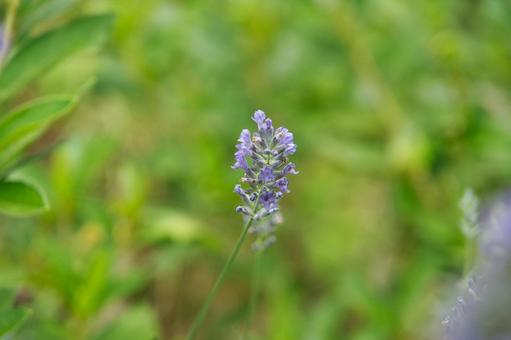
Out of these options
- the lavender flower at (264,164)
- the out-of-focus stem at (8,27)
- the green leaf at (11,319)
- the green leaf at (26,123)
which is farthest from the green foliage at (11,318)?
the out-of-focus stem at (8,27)

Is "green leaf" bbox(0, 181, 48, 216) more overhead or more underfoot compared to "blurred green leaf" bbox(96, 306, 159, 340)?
more underfoot

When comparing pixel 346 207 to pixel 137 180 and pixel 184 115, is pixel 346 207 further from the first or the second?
pixel 137 180

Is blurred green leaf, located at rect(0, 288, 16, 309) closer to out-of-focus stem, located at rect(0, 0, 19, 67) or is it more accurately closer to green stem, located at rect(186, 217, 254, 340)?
green stem, located at rect(186, 217, 254, 340)

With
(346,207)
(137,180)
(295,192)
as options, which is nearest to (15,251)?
(137,180)

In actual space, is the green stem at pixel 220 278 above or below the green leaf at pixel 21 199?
below

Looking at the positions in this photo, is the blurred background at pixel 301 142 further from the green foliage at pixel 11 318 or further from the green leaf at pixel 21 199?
the green foliage at pixel 11 318

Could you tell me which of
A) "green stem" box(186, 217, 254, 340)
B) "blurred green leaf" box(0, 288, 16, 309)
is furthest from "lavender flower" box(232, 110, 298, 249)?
"blurred green leaf" box(0, 288, 16, 309)

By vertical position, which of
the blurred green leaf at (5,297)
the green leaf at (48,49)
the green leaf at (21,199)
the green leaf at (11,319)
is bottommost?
the green leaf at (11,319)

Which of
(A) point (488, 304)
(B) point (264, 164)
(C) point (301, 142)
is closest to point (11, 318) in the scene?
(B) point (264, 164)
